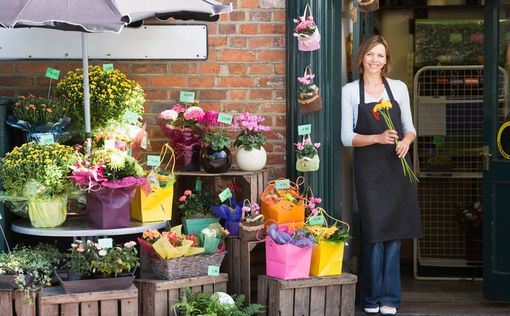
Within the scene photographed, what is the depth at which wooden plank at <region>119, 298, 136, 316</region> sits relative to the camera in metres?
5.50

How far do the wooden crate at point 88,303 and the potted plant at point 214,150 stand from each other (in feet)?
3.27

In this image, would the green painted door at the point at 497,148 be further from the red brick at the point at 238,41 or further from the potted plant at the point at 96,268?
the potted plant at the point at 96,268

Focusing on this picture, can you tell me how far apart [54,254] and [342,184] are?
80.0 inches

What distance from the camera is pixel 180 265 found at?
578 cm

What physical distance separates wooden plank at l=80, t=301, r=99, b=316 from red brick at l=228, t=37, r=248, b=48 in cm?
204

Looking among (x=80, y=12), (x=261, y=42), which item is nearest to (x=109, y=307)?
(x=80, y=12)

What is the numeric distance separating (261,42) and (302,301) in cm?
177

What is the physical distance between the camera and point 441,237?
27.7ft

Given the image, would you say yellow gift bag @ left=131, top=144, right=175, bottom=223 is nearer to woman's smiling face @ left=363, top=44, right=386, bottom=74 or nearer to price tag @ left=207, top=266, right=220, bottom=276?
price tag @ left=207, top=266, right=220, bottom=276

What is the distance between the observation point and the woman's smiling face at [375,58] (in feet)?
20.6

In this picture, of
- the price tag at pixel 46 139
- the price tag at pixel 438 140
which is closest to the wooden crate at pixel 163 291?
the price tag at pixel 46 139

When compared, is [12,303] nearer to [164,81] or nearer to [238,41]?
[164,81]

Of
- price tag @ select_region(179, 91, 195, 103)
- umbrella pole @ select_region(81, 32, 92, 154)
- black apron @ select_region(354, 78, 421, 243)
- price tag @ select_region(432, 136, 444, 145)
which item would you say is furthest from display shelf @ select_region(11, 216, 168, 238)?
price tag @ select_region(432, 136, 444, 145)

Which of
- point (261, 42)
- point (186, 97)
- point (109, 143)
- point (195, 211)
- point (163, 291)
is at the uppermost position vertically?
point (261, 42)
